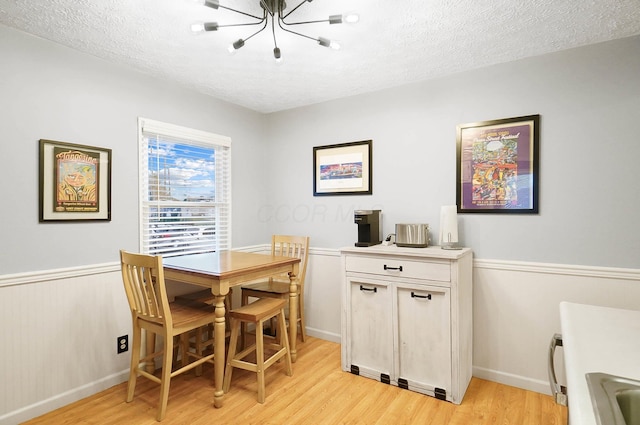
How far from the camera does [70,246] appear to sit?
2.30m

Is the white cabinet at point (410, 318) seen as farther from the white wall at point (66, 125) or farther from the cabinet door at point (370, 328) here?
the white wall at point (66, 125)

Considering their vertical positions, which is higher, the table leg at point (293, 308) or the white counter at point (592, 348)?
the white counter at point (592, 348)

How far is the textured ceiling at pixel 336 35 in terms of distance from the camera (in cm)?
184

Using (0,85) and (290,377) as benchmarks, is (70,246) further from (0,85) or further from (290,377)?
(290,377)

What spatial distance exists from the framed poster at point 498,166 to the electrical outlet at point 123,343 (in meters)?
2.80

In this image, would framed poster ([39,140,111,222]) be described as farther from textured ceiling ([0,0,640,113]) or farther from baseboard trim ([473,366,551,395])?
baseboard trim ([473,366,551,395])

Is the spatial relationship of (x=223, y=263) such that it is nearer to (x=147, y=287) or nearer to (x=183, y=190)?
(x=147, y=287)

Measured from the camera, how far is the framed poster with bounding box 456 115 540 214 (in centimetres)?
245

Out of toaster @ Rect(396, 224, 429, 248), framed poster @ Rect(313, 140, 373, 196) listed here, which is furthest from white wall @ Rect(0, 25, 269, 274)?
toaster @ Rect(396, 224, 429, 248)

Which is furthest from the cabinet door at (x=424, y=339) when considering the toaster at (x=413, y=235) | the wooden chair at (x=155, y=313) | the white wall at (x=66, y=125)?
the white wall at (x=66, y=125)

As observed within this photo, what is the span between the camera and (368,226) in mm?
2898

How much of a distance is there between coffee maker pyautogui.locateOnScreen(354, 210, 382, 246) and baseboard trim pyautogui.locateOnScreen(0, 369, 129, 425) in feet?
6.94

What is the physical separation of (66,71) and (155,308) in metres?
1.71

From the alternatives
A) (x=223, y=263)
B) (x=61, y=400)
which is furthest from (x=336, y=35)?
(x=61, y=400)
